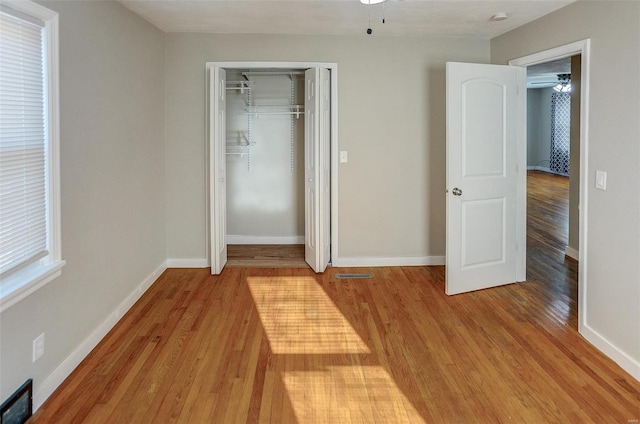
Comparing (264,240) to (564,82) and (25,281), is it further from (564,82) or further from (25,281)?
(564,82)

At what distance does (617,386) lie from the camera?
2.62 m

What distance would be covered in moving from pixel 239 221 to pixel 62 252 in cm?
361

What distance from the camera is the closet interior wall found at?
5988 millimetres

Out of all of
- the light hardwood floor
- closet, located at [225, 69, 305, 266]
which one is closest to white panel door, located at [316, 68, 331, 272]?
the light hardwood floor

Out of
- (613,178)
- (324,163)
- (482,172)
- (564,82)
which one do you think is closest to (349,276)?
(324,163)

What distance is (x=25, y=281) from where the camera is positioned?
2.27 m

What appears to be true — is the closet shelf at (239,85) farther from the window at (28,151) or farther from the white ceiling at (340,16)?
the window at (28,151)

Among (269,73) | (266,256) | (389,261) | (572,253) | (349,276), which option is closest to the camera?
(349,276)

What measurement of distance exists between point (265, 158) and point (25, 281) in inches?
160

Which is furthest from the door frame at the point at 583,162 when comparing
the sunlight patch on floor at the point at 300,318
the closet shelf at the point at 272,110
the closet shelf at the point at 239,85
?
the closet shelf at the point at 239,85

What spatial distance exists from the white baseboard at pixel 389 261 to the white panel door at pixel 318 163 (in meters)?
0.18

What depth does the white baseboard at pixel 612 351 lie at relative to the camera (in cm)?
274

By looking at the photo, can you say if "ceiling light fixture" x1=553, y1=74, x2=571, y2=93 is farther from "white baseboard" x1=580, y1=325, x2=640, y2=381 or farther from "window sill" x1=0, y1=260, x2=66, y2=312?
"window sill" x1=0, y1=260, x2=66, y2=312

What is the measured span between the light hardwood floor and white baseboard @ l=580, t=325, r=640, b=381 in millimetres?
55
